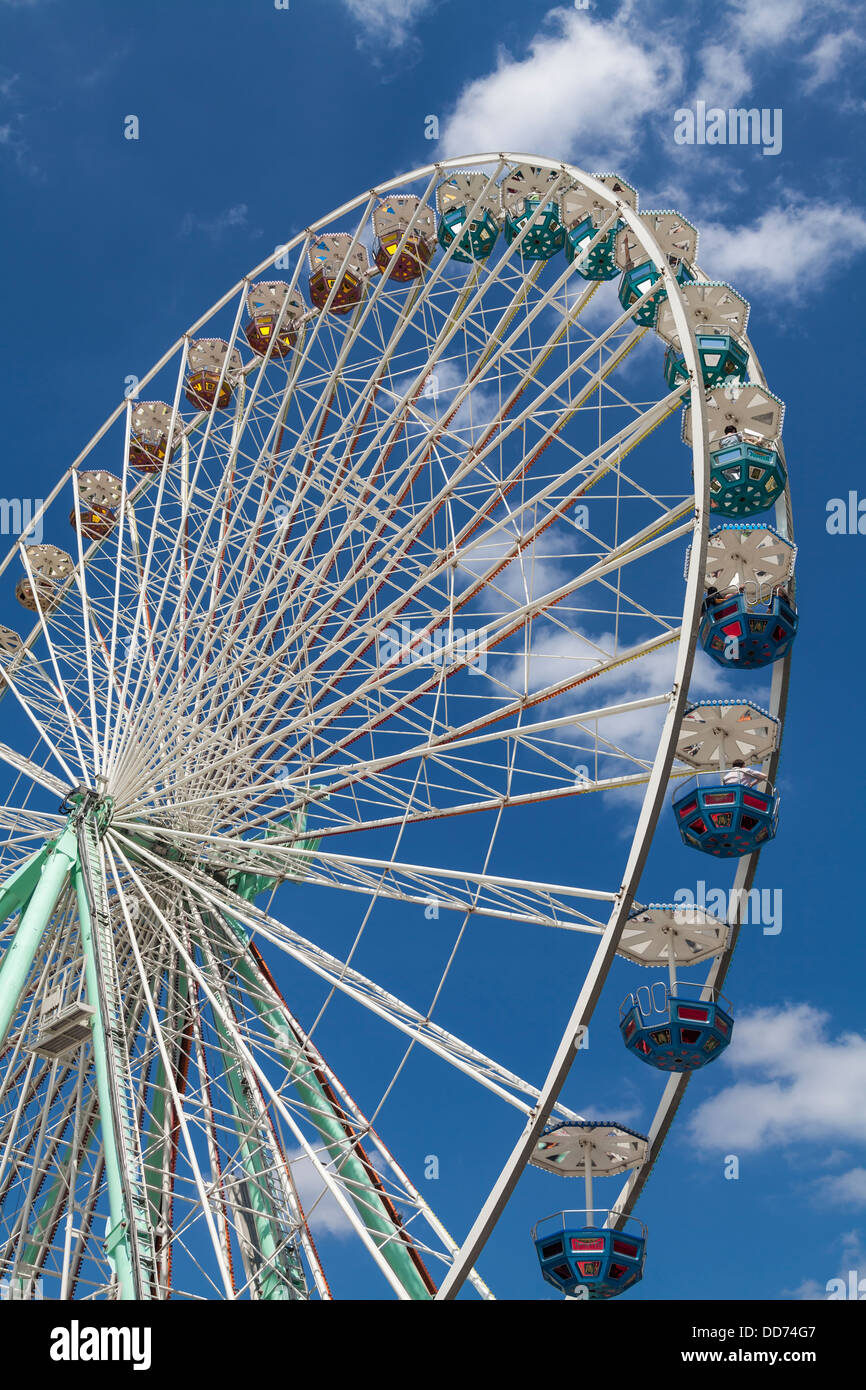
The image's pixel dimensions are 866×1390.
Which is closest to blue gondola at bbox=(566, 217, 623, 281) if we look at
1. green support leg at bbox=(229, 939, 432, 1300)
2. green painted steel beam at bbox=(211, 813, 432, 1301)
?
green painted steel beam at bbox=(211, 813, 432, 1301)

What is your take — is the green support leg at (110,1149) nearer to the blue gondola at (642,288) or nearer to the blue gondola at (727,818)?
the blue gondola at (727,818)

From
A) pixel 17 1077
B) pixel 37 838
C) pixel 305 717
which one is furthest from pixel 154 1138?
pixel 305 717

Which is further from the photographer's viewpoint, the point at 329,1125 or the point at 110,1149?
the point at 329,1125

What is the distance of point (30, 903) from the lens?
1948 centimetres

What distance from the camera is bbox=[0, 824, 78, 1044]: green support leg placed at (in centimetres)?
1778

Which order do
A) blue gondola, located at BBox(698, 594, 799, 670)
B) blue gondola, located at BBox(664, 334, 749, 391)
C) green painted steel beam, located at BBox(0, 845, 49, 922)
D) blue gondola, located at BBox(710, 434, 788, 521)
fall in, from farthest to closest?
1. green painted steel beam, located at BBox(0, 845, 49, 922)
2. blue gondola, located at BBox(664, 334, 749, 391)
3. blue gondola, located at BBox(710, 434, 788, 521)
4. blue gondola, located at BBox(698, 594, 799, 670)

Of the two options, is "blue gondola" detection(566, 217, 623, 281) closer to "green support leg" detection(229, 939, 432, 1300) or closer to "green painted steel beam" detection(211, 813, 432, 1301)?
"green painted steel beam" detection(211, 813, 432, 1301)

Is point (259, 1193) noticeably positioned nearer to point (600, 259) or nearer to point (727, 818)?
point (727, 818)

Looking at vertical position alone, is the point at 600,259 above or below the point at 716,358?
above

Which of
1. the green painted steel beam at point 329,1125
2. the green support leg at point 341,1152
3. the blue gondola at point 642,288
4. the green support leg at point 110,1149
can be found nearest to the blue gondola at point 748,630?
the blue gondola at point 642,288

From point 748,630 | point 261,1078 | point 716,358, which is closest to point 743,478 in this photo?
point 716,358

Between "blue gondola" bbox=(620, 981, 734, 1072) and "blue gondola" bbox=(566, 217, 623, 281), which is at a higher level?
"blue gondola" bbox=(566, 217, 623, 281)

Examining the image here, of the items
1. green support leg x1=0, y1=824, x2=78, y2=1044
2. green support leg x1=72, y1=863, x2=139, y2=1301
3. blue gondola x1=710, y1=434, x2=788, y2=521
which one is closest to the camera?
green support leg x1=72, y1=863, x2=139, y2=1301
